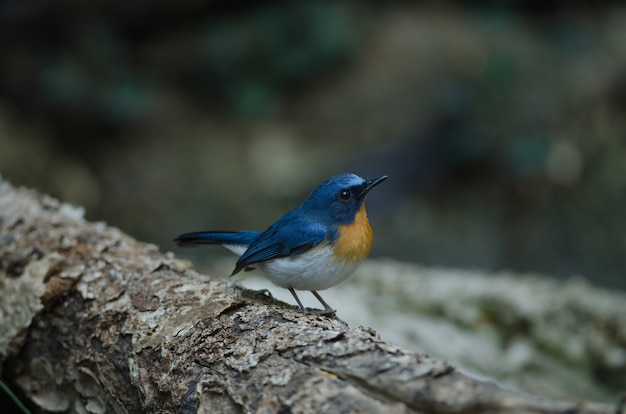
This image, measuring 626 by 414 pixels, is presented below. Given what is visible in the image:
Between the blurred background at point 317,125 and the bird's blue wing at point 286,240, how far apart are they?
495 cm

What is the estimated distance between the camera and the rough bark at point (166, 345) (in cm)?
238

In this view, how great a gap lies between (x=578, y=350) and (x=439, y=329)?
902 mm

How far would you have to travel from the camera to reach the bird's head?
356 centimetres

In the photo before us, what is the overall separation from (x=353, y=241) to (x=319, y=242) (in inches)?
6.7

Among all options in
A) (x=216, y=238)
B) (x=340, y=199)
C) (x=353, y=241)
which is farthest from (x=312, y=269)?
(x=216, y=238)

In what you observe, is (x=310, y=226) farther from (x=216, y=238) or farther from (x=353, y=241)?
(x=216, y=238)

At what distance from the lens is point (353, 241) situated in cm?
351

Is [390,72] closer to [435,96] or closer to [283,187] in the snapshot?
[435,96]

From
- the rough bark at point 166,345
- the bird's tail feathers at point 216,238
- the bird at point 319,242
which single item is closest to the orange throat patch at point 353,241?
the bird at point 319,242

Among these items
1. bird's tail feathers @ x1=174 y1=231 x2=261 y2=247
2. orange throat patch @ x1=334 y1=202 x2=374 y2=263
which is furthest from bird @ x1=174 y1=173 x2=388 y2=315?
bird's tail feathers @ x1=174 y1=231 x2=261 y2=247

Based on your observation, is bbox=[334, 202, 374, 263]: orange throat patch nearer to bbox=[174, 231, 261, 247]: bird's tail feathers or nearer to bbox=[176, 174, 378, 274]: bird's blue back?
bbox=[176, 174, 378, 274]: bird's blue back

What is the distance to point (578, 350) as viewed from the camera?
4668mm

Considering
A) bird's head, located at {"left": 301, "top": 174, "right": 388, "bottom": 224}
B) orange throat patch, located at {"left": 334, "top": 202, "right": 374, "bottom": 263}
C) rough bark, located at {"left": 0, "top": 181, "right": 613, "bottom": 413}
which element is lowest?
rough bark, located at {"left": 0, "top": 181, "right": 613, "bottom": 413}

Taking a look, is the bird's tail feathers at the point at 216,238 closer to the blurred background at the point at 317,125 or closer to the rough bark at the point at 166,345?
the rough bark at the point at 166,345
